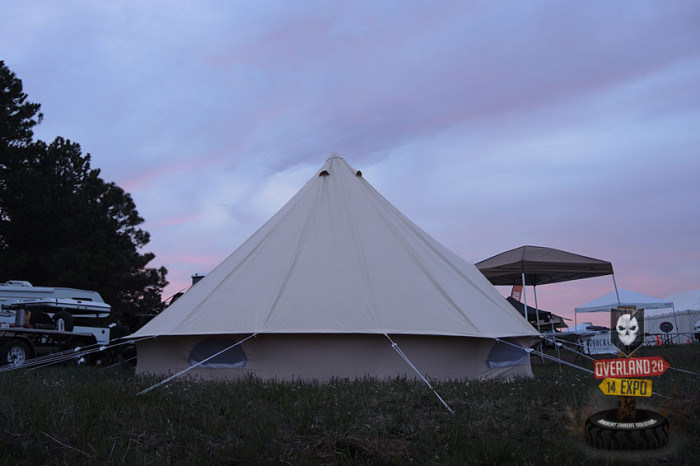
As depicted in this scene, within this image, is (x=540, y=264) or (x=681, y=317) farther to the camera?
(x=681, y=317)

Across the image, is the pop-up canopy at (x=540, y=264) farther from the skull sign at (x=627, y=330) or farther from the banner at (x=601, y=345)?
the skull sign at (x=627, y=330)

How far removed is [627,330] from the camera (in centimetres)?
364

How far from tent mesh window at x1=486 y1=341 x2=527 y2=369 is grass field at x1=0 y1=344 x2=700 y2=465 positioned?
1626 mm

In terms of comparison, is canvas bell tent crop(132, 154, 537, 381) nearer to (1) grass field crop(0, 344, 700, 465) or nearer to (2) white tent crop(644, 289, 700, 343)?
(1) grass field crop(0, 344, 700, 465)

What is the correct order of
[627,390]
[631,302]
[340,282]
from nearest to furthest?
[627,390]
[340,282]
[631,302]

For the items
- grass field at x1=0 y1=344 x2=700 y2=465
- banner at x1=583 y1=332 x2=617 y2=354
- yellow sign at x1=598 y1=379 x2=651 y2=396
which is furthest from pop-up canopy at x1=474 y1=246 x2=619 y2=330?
yellow sign at x1=598 y1=379 x2=651 y2=396

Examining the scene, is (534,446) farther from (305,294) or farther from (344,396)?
(305,294)

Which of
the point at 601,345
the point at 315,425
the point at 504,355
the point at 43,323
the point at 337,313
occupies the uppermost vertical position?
the point at 43,323

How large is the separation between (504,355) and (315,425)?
3.88 meters

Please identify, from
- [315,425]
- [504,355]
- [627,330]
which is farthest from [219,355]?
[627,330]

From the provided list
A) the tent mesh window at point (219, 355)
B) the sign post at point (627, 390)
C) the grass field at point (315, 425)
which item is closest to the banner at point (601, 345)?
the grass field at point (315, 425)

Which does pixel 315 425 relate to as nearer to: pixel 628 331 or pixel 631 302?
pixel 628 331

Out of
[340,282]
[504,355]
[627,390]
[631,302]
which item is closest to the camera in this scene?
[627,390]

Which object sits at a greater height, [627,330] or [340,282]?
[340,282]
